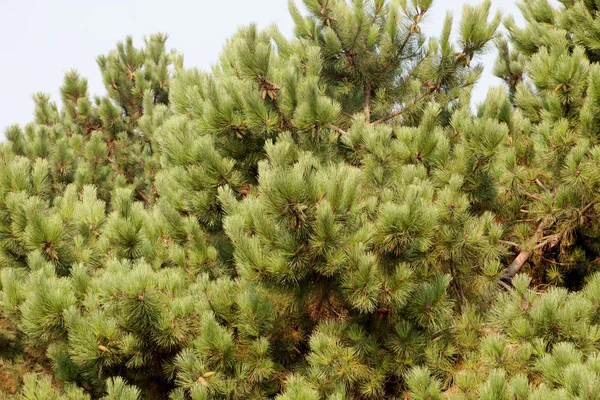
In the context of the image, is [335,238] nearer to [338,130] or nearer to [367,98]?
[338,130]

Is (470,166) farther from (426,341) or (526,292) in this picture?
(426,341)

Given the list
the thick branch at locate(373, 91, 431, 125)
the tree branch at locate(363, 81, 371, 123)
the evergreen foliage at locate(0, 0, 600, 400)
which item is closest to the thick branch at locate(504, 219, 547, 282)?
the evergreen foliage at locate(0, 0, 600, 400)

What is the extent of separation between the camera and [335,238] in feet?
12.2

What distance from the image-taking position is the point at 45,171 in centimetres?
502

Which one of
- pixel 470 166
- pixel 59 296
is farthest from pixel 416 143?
pixel 59 296

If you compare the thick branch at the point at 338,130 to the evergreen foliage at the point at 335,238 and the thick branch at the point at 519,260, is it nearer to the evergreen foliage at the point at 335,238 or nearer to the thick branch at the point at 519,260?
the evergreen foliage at the point at 335,238

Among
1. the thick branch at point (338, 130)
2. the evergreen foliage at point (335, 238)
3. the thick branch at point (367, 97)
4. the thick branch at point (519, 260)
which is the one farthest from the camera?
the thick branch at point (367, 97)

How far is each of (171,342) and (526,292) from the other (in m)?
2.39

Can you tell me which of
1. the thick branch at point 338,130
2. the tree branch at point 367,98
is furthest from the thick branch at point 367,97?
the thick branch at point 338,130

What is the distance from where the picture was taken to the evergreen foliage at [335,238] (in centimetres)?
380

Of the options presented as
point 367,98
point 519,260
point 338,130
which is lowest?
point 519,260

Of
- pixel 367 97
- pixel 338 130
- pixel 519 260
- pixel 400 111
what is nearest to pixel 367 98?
pixel 367 97

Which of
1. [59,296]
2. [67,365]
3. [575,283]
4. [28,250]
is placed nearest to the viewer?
[59,296]

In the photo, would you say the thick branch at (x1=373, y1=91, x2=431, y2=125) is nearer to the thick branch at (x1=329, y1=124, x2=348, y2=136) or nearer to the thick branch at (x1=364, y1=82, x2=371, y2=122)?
the thick branch at (x1=364, y1=82, x2=371, y2=122)
